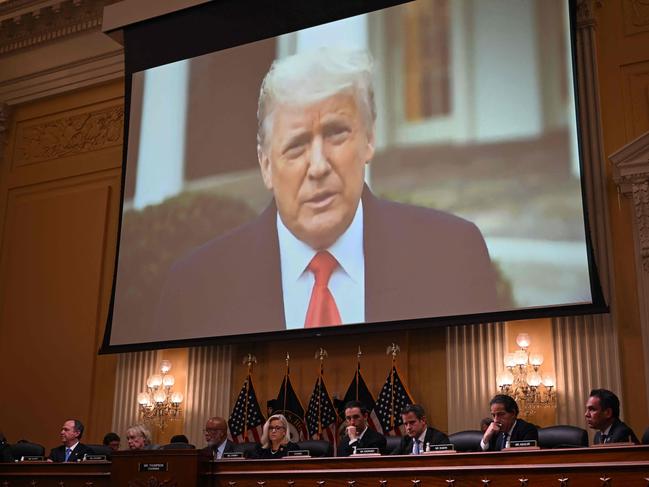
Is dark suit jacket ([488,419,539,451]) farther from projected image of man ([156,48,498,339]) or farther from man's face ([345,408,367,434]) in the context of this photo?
projected image of man ([156,48,498,339])

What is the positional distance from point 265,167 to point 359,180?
1210 mm

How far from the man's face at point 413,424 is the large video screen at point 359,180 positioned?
153 cm

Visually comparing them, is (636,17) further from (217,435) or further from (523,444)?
(217,435)

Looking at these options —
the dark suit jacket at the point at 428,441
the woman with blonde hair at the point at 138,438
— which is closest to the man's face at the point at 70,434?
the woman with blonde hair at the point at 138,438

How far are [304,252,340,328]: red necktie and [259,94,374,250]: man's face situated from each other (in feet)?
0.53

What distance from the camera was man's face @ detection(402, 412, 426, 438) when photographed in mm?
6977

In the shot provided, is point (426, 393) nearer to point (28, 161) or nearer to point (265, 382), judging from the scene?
point (265, 382)

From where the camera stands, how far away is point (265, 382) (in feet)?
32.1

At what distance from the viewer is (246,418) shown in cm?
960

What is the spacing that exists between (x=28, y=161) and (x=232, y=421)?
208 inches

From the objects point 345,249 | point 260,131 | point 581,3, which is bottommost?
point 345,249

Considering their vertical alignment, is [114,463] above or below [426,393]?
below

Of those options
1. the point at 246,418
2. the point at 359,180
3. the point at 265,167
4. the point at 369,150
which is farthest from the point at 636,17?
the point at 246,418

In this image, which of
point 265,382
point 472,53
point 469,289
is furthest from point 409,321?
point 472,53
